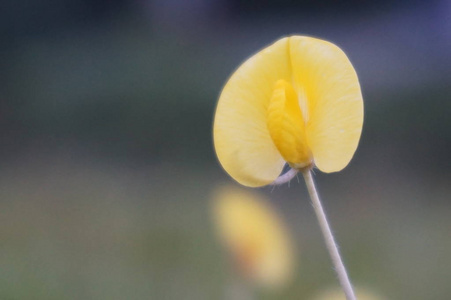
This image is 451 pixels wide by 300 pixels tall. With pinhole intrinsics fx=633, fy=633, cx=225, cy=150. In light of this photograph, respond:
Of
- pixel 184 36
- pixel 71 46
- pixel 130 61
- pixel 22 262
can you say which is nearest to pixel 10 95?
pixel 71 46

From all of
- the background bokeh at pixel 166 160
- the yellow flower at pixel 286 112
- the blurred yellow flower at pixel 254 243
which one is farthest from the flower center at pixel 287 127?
the background bokeh at pixel 166 160

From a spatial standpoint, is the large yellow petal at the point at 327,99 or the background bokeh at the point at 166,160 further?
the background bokeh at the point at 166,160

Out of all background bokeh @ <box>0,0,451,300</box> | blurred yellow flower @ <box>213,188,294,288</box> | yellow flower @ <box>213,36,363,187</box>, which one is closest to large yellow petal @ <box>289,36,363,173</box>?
yellow flower @ <box>213,36,363,187</box>

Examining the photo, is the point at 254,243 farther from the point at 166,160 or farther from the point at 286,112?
the point at 166,160

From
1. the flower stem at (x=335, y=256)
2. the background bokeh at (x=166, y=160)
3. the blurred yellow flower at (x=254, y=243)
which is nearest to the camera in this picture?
the flower stem at (x=335, y=256)

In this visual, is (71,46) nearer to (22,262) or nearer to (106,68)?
(106,68)

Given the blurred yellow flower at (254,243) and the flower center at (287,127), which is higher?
the flower center at (287,127)

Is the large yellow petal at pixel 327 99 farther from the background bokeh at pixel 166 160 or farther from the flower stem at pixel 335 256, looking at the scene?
the background bokeh at pixel 166 160
